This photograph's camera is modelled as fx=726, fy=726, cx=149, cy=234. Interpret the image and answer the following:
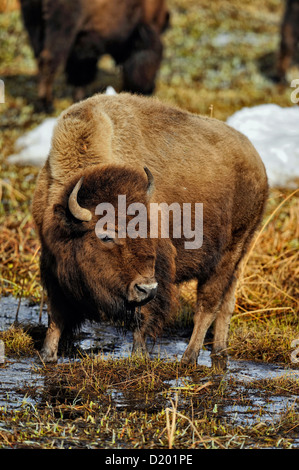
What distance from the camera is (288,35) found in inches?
669

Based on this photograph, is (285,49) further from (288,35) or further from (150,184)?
(150,184)

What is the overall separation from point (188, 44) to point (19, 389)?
16216mm

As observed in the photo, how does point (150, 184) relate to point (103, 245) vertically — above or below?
above

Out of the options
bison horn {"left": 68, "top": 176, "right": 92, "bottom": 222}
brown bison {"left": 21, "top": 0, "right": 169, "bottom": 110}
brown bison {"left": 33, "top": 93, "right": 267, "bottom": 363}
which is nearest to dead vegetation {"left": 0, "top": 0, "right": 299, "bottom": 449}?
brown bison {"left": 33, "top": 93, "right": 267, "bottom": 363}

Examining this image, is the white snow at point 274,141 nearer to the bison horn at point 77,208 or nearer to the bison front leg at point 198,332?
the bison front leg at point 198,332

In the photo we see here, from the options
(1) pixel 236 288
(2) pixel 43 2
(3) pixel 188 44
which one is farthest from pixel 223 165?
(3) pixel 188 44

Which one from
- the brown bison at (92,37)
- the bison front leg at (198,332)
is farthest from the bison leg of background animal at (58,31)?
the bison front leg at (198,332)

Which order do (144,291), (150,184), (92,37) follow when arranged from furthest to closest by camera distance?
(92,37)
(150,184)
(144,291)

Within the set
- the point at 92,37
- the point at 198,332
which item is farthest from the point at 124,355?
the point at 92,37

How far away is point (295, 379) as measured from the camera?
5.45 m

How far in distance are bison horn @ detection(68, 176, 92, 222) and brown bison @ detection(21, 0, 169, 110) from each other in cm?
886

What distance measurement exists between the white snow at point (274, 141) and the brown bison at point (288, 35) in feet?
20.4

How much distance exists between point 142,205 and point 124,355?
5.20 feet

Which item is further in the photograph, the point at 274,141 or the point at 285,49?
the point at 285,49
